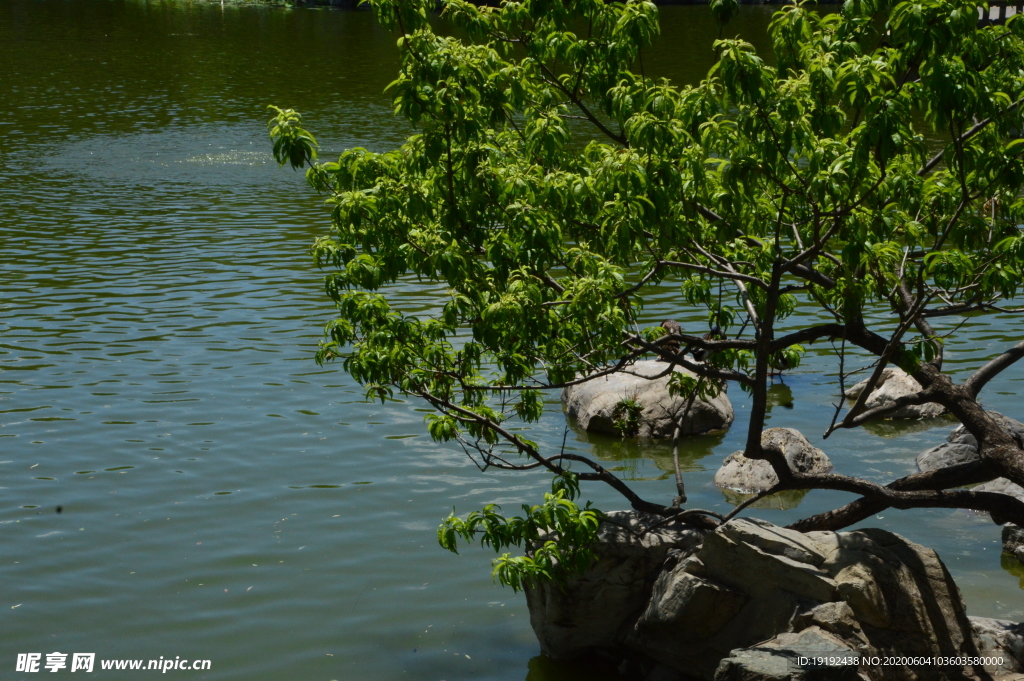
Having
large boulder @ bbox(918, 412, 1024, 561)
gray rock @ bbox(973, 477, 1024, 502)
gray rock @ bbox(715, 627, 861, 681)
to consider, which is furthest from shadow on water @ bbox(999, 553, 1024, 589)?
gray rock @ bbox(715, 627, 861, 681)

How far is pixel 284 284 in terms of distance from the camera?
81.4 ft

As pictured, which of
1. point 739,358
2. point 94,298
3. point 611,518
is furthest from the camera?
point 94,298

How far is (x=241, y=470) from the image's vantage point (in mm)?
15438

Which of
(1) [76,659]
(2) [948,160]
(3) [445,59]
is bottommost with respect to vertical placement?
(1) [76,659]

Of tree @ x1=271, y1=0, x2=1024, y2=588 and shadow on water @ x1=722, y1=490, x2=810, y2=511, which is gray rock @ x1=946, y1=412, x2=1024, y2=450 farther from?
tree @ x1=271, y1=0, x2=1024, y2=588

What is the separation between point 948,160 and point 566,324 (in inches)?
131

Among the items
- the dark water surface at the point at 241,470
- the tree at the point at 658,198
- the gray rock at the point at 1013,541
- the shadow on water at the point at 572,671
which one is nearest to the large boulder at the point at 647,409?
the dark water surface at the point at 241,470

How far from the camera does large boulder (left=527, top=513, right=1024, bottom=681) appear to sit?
9234 millimetres

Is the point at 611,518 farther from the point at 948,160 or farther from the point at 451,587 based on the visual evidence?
the point at 948,160

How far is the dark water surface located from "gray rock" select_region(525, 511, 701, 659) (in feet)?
1.23

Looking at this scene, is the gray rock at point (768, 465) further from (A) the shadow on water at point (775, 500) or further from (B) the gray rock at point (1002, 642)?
(B) the gray rock at point (1002, 642)

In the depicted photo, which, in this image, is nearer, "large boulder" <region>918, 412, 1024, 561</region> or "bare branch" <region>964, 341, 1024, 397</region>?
"bare branch" <region>964, 341, 1024, 397</region>

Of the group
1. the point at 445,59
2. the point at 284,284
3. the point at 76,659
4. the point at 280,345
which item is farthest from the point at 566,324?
the point at 284,284

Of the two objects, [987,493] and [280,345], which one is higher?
[987,493]
